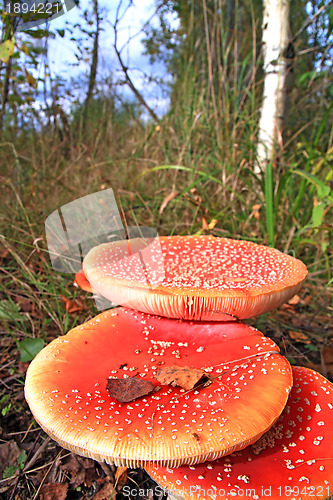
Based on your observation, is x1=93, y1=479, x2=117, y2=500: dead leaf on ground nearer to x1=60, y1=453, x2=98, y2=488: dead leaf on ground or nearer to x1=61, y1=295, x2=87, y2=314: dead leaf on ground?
x1=60, y1=453, x2=98, y2=488: dead leaf on ground

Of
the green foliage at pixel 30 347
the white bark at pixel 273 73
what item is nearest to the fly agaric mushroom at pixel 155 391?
the green foliage at pixel 30 347

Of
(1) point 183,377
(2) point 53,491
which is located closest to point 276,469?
(1) point 183,377

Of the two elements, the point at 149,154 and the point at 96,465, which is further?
the point at 149,154

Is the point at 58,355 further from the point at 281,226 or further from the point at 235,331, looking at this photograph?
the point at 281,226

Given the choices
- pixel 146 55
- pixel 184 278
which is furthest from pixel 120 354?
pixel 146 55

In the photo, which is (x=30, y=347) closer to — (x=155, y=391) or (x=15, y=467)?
(x=15, y=467)

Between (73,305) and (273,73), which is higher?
(273,73)
